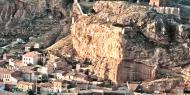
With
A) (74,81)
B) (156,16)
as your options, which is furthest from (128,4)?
(74,81)

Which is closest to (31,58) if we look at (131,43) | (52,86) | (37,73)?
(37,73)

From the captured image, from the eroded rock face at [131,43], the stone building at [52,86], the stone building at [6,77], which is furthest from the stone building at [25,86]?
the eroded rock face at [131,43]

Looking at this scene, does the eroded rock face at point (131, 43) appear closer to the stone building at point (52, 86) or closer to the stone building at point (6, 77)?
the stone building at point (52, 86)

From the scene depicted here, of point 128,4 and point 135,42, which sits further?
point 128,4

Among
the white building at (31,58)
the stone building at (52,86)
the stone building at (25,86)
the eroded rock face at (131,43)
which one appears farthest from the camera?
the white building at (31,58)

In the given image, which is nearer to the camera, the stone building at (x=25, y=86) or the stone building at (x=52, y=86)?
the stone building at (x=52, y=86)

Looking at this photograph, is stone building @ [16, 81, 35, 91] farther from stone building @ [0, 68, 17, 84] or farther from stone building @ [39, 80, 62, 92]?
→ stone building @ [0, 68, 17, 84]

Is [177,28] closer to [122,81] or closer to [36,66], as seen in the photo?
[122,81]
